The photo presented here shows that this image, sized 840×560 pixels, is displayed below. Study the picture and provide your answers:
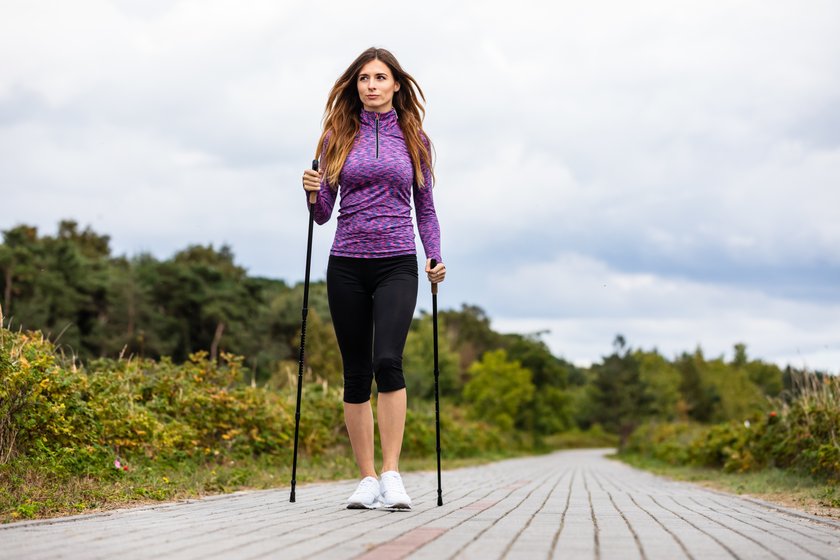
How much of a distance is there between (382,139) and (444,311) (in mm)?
78842

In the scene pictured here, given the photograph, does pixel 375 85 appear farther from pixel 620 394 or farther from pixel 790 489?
pixel 620 394

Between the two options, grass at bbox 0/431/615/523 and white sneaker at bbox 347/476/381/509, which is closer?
grass at bbox 0/431/615/523

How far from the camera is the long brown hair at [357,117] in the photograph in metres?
5.03

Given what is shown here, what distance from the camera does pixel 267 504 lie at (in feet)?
16.2

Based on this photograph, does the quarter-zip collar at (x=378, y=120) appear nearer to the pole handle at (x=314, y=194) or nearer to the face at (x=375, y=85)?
the face at (x=375, y=85)

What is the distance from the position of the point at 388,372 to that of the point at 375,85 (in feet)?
5.70

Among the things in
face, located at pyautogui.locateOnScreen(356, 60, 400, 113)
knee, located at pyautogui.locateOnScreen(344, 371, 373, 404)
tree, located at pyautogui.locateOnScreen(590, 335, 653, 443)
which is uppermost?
tree, located at pyautogui.locateOnScreen(590, 335, 653, 443)

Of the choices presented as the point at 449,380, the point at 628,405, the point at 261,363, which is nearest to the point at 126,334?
the point at 261,363

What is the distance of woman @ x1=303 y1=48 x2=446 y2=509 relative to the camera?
468cm

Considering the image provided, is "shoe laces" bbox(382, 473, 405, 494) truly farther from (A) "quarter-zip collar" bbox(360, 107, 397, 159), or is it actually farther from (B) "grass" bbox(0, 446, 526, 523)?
(A) "quarter-zip collar" bbox(360, 107, 397, 159)

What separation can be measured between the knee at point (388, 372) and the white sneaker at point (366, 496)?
0.52 metres

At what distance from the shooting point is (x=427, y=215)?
5.17m

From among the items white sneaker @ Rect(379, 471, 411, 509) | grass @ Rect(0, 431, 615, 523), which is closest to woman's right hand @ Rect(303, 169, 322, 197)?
white sneaker @ Rect(379, 471, 411, 509)

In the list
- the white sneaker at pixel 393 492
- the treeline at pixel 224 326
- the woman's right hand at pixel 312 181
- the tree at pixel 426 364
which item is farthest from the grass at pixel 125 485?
the tree at pixel 426 364
